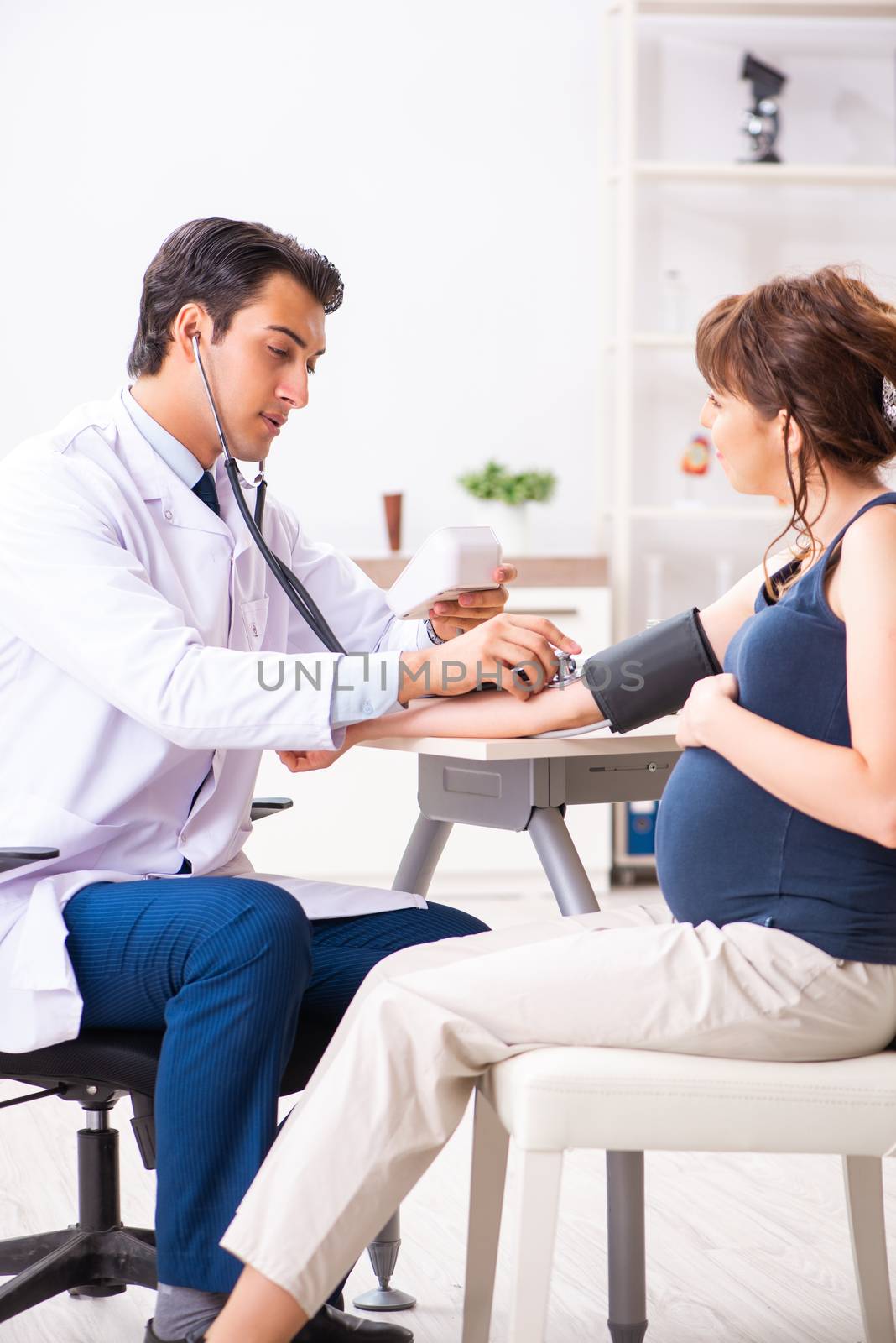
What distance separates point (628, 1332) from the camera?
1.48 meters

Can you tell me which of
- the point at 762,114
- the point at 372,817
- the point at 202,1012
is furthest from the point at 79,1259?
the point at 762,114

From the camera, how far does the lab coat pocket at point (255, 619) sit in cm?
166

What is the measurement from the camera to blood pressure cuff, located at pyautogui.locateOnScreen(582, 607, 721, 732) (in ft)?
4.87

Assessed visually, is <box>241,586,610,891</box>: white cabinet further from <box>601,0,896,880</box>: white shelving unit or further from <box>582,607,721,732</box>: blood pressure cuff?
<box>582,607,721,732</box>: blood pressure cuff

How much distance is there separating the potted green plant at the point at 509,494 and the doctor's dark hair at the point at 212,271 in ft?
7.82

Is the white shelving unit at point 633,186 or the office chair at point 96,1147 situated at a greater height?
the white shelving unit at point 633,186

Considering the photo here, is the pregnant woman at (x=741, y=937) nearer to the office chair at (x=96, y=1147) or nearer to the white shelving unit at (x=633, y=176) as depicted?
the office chair at (x=96, y=1147)

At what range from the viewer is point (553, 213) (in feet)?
13.9

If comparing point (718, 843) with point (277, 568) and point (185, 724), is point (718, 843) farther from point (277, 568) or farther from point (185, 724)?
point (277, 568)

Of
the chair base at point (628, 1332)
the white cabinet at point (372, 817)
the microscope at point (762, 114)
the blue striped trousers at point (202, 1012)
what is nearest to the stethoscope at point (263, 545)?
the blue striped trousers at point (202, 1012)

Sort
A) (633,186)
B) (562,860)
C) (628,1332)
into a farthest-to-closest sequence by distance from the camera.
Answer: (633,186)
(562,860)
(628,1332)

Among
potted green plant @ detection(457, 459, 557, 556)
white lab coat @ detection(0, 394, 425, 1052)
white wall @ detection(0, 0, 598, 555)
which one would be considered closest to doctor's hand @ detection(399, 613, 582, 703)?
white lab coat @ detection(0, 394, 425, 1052)

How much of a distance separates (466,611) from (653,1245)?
2.90 ft

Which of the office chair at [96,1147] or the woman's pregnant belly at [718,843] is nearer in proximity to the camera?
the woman's pregnant belly at [718,843]
